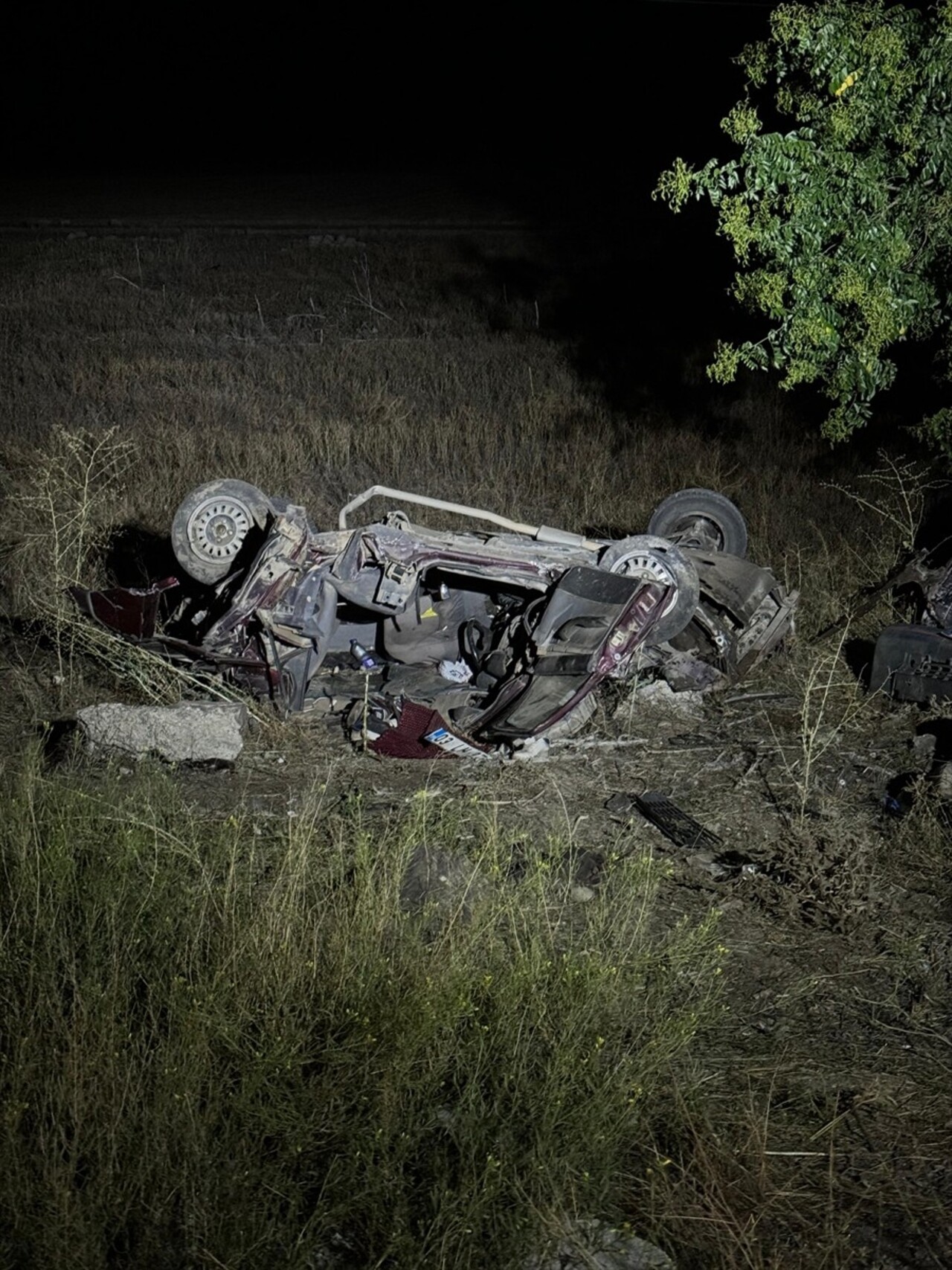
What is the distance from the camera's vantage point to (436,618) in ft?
26.9

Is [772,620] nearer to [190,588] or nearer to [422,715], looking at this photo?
[422,715]

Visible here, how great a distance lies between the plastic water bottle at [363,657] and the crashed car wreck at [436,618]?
12mm

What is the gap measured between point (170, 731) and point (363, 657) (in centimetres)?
145

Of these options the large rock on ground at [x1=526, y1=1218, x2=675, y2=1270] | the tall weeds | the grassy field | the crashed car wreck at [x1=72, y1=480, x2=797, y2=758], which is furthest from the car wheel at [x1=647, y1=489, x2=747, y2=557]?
the large rock on ground at [x1=526, y1=1218, x2=675, y2=1270]

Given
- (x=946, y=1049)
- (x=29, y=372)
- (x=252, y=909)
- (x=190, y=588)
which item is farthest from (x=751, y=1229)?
(x=29, y=372)

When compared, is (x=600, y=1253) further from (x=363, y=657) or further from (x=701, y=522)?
(x=701, y=522)

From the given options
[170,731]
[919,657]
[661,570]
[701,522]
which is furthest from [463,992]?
[701,522]

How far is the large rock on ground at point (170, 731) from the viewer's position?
7223mm

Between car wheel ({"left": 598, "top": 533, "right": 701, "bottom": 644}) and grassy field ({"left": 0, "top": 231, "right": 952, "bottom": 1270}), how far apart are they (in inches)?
23.5

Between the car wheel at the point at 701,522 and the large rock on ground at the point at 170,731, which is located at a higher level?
the car wheel at the point at 701,522

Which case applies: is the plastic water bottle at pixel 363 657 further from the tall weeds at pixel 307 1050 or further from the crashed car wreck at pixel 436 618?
the tall weeds at pixel 307 1050

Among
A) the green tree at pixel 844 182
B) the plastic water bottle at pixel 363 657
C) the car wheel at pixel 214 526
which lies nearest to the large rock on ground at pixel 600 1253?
the plastic water bottle at pixel 363 657

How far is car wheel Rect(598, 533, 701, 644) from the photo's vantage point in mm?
7676

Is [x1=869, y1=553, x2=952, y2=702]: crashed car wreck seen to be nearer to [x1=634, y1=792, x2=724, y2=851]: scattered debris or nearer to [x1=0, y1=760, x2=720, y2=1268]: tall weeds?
[x1=634, y1=792, x2=724, y2=851]: scattered debris
